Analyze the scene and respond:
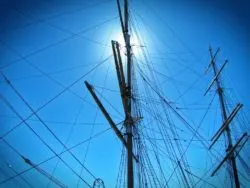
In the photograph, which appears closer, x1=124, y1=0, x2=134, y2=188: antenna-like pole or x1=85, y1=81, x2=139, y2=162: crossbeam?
x1=124, y1=0, x2=134, y2=188: antenna-like pole

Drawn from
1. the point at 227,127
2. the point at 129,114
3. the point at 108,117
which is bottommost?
the point at 108,117

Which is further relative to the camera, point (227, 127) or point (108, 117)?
point (227, 127)

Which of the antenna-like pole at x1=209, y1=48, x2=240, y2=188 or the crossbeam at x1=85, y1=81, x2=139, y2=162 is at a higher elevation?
the antenna-like pole at x1=209, y1=48, x2=240, y2=188

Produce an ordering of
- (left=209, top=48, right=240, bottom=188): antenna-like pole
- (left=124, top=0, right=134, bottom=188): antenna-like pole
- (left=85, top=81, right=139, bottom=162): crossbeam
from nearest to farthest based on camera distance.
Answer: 1. (left=124, top=0, right=134, bottom=188): antenna-like pole
2. (left=85, top=81, right=139, bottom=162): crossbeam
3. (left=209, top=48, right=240, bottom=188): antenna-like pole

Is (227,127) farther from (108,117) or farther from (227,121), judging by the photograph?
(108,117)

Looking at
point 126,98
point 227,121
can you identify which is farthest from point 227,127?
point 126,98

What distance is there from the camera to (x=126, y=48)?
24.3 metres

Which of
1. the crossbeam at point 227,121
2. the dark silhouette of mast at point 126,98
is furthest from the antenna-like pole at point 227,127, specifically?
the dark silhouette of mast at point 126,98

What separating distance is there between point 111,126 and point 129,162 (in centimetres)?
356

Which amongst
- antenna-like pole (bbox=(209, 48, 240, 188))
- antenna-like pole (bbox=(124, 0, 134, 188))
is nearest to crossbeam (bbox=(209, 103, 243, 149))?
antenna-like pole (bbox=(209, 48, 240, 188))

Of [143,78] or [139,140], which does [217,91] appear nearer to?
[143,78]

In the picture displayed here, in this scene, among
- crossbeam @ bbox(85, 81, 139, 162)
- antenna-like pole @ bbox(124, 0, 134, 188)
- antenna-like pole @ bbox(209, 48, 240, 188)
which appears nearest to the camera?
antenna-like pole @ bbox(124, 0, 134, 188)

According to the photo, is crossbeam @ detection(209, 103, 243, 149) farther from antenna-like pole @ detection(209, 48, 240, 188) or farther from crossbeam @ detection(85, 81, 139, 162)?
crossbeam @ detection(85, 81, 139, 162)

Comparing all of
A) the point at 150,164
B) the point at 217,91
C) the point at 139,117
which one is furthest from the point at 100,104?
the point at 217,91
